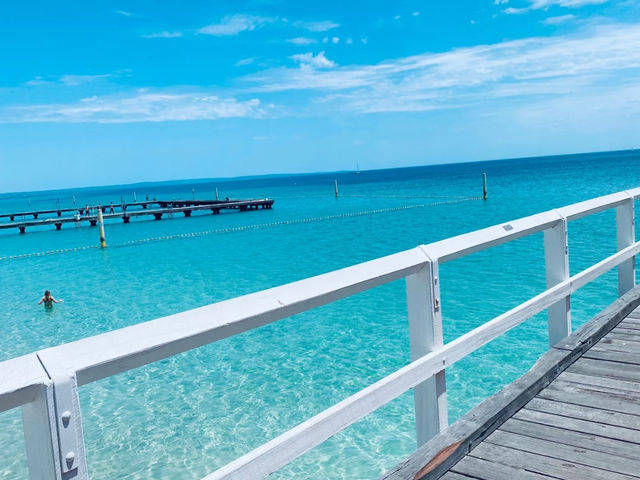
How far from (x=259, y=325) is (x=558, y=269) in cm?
242

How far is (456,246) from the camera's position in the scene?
8.14 ft

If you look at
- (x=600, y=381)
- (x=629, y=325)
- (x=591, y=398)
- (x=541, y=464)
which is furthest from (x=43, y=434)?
(x=629, y=325)

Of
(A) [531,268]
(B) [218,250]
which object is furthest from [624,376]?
(B) [218,250]

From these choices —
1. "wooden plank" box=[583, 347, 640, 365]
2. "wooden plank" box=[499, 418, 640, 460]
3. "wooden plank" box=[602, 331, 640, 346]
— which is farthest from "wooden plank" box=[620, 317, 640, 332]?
"wooden plank" box=[499, 418, 640, 460]

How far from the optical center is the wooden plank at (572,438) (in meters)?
2.33

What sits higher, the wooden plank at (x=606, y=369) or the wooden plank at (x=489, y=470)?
the wooden plank at (x=489, y=470)

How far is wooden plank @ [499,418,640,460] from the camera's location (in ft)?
7.65

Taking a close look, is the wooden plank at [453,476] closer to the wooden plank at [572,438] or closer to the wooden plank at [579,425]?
the wooden plank at [572,438]

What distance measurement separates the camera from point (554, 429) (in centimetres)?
255

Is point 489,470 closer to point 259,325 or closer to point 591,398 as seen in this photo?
point 591,398

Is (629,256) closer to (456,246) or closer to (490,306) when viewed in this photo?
(456,246)

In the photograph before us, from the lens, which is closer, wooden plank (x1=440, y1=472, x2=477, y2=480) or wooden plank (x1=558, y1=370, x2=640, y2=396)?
wooden plank (x1=440, y1=472, x2=477, y2=480)

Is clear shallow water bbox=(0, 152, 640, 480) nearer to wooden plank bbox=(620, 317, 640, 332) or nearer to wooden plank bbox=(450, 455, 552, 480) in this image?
wooden plank bbox=(620, 317, 640, 332)

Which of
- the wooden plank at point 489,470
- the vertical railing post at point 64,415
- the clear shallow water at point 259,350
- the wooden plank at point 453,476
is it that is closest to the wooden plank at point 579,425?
the wooden plank at point 489,470
